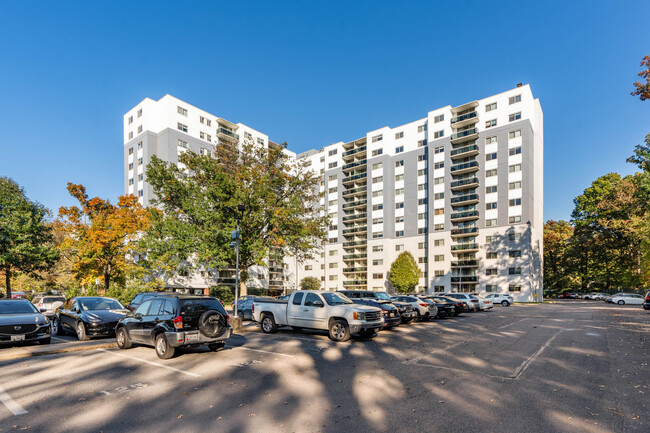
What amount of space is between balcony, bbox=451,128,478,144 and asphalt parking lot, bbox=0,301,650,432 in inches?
2035

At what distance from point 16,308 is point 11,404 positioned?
7.69 meters

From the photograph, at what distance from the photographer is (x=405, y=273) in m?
58.8

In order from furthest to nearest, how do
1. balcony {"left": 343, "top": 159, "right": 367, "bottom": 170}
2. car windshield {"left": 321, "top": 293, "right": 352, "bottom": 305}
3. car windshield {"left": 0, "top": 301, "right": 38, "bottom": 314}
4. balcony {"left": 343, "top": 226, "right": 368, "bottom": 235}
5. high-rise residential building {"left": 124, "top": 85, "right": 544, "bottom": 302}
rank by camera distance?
balcony {"left": 343, "top": 159, "right": 367, "bottom": 170}
balcony {"left": 343, "top": 226, "right": 368, "bottom": 235}
high-rise residential building {"left": 124, "top": 85, "right": 544, "bottom": 302}
car windshield {"left": 321, "top": 293, "right": 352, "bottom": 305}
car windshield {"left": 0, "top": 301, "right": 38, "bottom": 314}

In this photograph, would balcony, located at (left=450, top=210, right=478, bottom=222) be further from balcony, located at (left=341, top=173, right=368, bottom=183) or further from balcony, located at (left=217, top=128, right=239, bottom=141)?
balcony, located at (left=217, top=128, right=239, bottom=141)

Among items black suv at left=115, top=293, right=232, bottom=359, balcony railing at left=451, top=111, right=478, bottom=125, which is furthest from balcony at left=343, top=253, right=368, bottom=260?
black suv at left=115, top=293, right=232, bottom=359

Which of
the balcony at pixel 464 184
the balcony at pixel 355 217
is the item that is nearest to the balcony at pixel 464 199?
the balcony at pixel 464 184

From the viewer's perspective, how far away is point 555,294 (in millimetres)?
81188

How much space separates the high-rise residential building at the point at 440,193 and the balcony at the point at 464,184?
0.52ft

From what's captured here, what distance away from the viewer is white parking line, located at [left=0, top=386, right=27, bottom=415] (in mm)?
5719

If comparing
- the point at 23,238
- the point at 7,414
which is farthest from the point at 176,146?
the point at 7,414

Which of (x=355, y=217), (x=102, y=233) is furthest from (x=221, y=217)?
(x=355, y=217)

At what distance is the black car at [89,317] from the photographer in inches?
527

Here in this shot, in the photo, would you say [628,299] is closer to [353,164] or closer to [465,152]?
[465,152]

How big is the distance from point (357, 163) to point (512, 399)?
67.7 m
